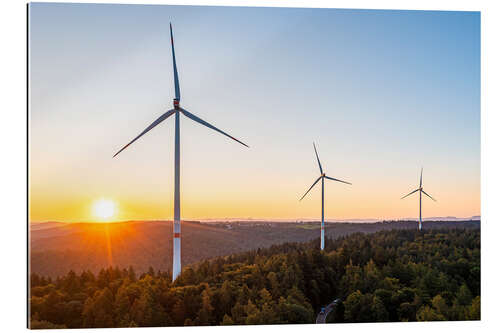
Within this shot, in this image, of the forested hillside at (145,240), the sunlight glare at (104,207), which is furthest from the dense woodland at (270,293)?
the sunlight glare at (104,207)

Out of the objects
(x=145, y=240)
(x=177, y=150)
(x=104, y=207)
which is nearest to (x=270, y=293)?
(x=177, y=150)

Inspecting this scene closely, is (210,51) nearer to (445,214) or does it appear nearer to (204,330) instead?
(204,330)

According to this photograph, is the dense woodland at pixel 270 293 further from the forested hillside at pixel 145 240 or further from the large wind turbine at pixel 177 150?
the forested hillside at pixel 145 240

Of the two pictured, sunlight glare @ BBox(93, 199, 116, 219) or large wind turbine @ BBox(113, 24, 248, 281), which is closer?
large wind turbine @ BBox(113, 24, 248, 281)

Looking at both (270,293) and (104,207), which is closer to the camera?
Answer: (270,293)

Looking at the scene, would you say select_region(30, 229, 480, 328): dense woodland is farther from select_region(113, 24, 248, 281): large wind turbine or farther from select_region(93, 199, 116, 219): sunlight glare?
select_region(93, 199, 116, 219): sunlight glare

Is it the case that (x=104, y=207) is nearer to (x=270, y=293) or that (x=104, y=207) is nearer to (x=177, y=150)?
(x=177, y=150)

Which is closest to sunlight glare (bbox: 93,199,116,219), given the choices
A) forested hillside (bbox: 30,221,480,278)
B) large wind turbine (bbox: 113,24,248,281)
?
forested hillside (bbox: 30,221,480,278)

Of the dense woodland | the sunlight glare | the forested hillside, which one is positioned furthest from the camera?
the sunlight glare
